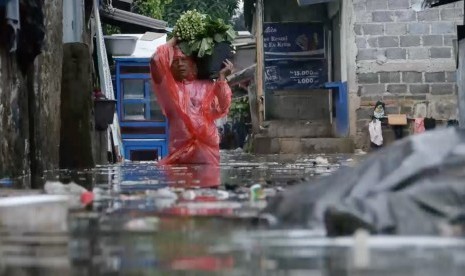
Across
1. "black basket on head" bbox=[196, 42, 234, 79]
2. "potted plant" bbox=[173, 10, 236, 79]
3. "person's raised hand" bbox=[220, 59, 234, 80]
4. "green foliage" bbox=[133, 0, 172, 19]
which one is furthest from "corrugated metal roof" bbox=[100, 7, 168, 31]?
"person's raised hand" bbox=[220, 59, 234, 80]

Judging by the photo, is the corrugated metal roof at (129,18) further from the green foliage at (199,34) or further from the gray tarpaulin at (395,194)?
the gray tarpaulin at (395,194)

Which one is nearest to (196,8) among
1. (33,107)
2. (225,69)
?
(225,69)

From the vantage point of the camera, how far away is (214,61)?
41.3 feet

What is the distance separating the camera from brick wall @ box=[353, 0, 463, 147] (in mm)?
21125

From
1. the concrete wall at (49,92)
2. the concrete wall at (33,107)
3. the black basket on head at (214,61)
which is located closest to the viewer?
the concrete wall at (33,107)

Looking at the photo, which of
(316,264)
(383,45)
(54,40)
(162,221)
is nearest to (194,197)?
(162,221)

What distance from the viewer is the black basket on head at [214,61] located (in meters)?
12.6

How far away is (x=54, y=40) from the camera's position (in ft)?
38.8

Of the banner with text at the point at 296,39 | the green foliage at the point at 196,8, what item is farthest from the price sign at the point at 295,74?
the green foliage at the point at 196,8

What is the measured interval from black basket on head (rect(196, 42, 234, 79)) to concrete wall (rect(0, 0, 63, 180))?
1.78 m

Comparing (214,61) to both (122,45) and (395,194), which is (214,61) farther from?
(122,45)

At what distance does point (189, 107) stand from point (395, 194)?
832cm

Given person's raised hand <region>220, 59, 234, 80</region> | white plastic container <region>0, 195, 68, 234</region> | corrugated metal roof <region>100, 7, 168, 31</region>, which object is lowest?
white plastic container <region>0, 195, 68, 234</region>

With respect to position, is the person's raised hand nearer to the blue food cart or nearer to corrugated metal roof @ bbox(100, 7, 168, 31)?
the blue food cart
